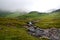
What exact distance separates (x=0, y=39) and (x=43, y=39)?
1455 centimetres

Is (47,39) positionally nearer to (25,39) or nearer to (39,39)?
(39,39)

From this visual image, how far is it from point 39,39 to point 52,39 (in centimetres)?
598

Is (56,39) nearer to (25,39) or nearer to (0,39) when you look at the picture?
(25,39)

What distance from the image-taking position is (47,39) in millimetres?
59719

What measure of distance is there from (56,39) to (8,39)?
18.8 m

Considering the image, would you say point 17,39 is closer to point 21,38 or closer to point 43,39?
point 21,38

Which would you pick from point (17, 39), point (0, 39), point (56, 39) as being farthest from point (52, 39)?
point (0, 39)

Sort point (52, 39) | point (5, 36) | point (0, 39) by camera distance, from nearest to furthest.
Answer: point (0, 39), point (5, 36), point (52, 39)

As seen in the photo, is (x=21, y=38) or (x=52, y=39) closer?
(x=21, y=38)

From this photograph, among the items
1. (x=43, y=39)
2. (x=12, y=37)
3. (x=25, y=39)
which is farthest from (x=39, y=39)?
(x=12, y=37)

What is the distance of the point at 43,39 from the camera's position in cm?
5884

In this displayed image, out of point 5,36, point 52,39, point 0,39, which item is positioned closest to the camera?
point 0,39

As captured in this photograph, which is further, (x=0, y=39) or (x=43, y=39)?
(x=43, y=39)

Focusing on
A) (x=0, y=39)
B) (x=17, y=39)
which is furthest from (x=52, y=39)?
(x=0, y=39)
